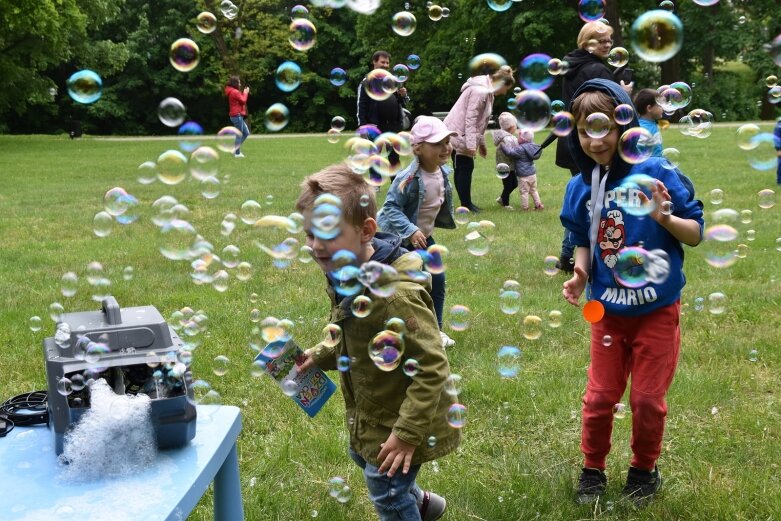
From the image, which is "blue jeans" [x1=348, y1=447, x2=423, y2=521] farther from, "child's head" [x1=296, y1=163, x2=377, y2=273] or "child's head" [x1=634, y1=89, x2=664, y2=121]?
"child's head" [x1=634, y1=89, x2=664, y2=121]

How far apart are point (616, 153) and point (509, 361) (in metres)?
1.64

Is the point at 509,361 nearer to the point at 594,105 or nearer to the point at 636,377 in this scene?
the point at 636,377

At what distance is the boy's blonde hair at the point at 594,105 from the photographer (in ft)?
9.03

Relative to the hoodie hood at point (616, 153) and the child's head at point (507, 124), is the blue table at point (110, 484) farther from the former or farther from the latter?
the child's head at point (507, 124)

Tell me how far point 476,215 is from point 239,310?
14.4 feet

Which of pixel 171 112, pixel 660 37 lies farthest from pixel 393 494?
pixel 660 37

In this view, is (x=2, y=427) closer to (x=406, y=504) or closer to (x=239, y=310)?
(x=406, y=504)

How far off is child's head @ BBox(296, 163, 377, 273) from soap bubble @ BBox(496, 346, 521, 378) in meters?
1.63

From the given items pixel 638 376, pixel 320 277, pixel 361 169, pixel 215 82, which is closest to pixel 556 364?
pixel 638 376

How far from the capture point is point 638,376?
275cm

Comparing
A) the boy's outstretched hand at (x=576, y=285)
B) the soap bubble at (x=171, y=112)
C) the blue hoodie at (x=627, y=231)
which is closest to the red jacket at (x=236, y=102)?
the soap bubble at (x=171, y=112)

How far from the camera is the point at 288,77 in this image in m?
4.20

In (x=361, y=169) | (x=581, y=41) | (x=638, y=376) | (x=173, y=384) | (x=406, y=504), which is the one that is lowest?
(x=406, y=504)

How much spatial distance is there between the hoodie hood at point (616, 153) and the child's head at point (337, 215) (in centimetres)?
96
